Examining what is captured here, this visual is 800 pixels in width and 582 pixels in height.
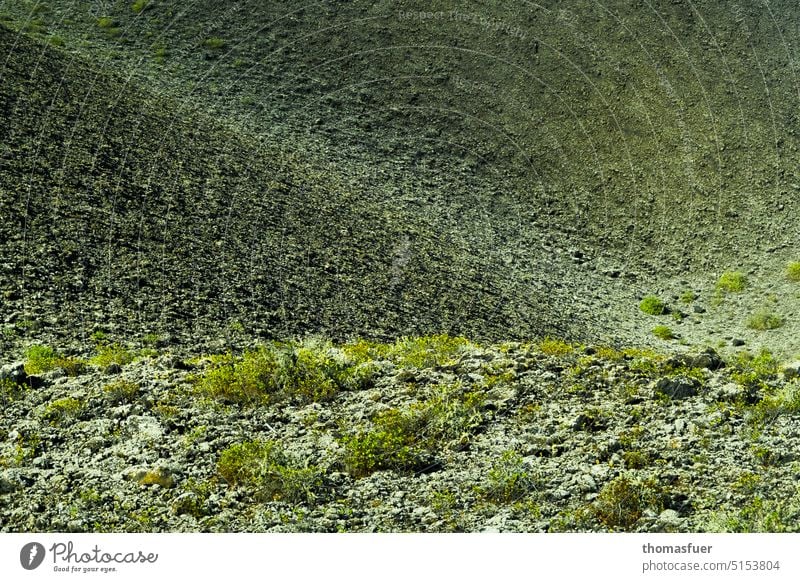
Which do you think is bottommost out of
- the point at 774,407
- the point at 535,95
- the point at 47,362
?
the point at 47,362

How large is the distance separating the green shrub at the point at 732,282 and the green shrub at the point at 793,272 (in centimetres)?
195

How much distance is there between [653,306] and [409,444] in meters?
27.1

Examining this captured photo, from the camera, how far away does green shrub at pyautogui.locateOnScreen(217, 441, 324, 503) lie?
16.8 m

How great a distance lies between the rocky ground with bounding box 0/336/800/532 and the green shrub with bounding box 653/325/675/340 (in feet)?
57.1

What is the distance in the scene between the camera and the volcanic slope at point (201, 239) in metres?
31.6

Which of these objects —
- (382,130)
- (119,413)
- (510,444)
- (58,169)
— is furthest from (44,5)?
(510,444)

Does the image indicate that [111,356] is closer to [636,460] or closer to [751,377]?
[636,460]

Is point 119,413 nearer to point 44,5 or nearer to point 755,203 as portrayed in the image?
point 755,203

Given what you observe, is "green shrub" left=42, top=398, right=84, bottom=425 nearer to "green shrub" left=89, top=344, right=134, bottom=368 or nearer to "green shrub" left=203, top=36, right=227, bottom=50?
"green shrub" left=89, top=344, right=134, bottom=368

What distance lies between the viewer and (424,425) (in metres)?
19.2

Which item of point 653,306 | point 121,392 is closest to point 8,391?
point 121,392

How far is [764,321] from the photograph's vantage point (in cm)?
3969

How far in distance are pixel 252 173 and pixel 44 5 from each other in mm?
32700

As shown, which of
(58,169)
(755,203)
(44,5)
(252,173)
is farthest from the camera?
(44,5)
